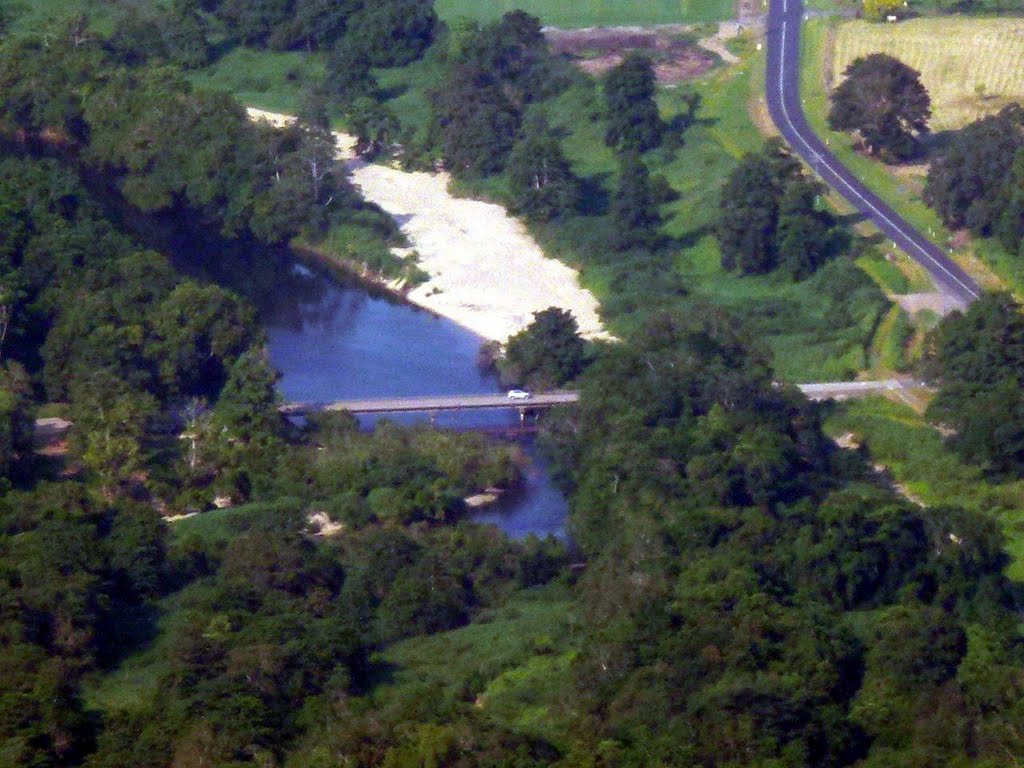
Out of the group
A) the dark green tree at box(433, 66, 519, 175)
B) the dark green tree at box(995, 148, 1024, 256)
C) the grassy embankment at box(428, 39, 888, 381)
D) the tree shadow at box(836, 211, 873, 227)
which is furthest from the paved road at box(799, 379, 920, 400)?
the dark green tree at box(433, 66, 519, 175)

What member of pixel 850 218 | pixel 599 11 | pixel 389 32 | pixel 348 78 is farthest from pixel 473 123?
pixel 599 11

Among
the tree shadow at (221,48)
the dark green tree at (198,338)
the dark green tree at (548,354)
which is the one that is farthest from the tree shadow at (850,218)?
the tree shadow at (221,48)

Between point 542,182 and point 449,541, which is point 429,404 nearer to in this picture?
point 449,541

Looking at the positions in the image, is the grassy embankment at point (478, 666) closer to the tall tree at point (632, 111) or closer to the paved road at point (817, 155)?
the paved road at point (817, 155)

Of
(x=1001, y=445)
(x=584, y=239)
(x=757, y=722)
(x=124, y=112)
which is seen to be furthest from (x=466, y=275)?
(x=757, y=722)

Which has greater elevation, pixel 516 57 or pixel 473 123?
pixel 516 57
